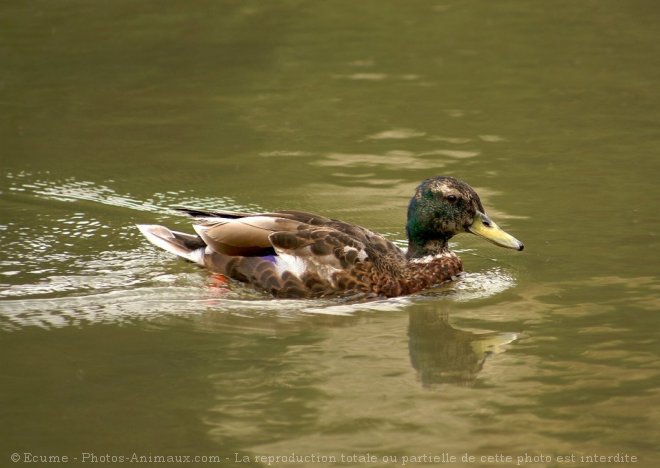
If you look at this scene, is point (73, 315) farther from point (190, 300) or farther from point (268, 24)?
point (268, 24)

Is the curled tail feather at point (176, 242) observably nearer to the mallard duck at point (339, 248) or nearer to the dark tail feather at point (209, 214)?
the mallard duck at point (339, 248)

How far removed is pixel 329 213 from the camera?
11.1 meters

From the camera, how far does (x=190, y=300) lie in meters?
9.28

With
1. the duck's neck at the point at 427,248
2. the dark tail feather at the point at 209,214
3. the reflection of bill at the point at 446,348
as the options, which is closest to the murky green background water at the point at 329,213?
the reflection of bill at the point at 446,348

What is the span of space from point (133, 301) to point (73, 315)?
1.53ft

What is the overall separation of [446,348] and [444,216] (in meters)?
1.48

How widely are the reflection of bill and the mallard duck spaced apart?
0.51 metres

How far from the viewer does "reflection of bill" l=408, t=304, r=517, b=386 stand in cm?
789

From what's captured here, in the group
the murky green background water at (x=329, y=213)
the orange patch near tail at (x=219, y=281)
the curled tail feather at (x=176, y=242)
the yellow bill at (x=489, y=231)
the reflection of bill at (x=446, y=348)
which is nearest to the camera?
the murky green background water at (x=329, y=213)

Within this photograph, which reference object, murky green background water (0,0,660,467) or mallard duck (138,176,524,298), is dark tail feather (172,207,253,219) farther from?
murky green background water (0,0,660,467)

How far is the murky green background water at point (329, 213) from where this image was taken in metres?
7.15

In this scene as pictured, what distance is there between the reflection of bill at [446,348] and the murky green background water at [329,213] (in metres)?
0.03

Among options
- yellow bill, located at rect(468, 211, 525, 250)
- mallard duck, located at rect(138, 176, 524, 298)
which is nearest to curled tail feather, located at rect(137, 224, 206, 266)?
mallard duck, located at rect(138, 176, 524, 298)

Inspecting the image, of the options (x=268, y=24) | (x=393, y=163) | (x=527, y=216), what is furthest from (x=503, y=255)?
(x=268, y=24)
